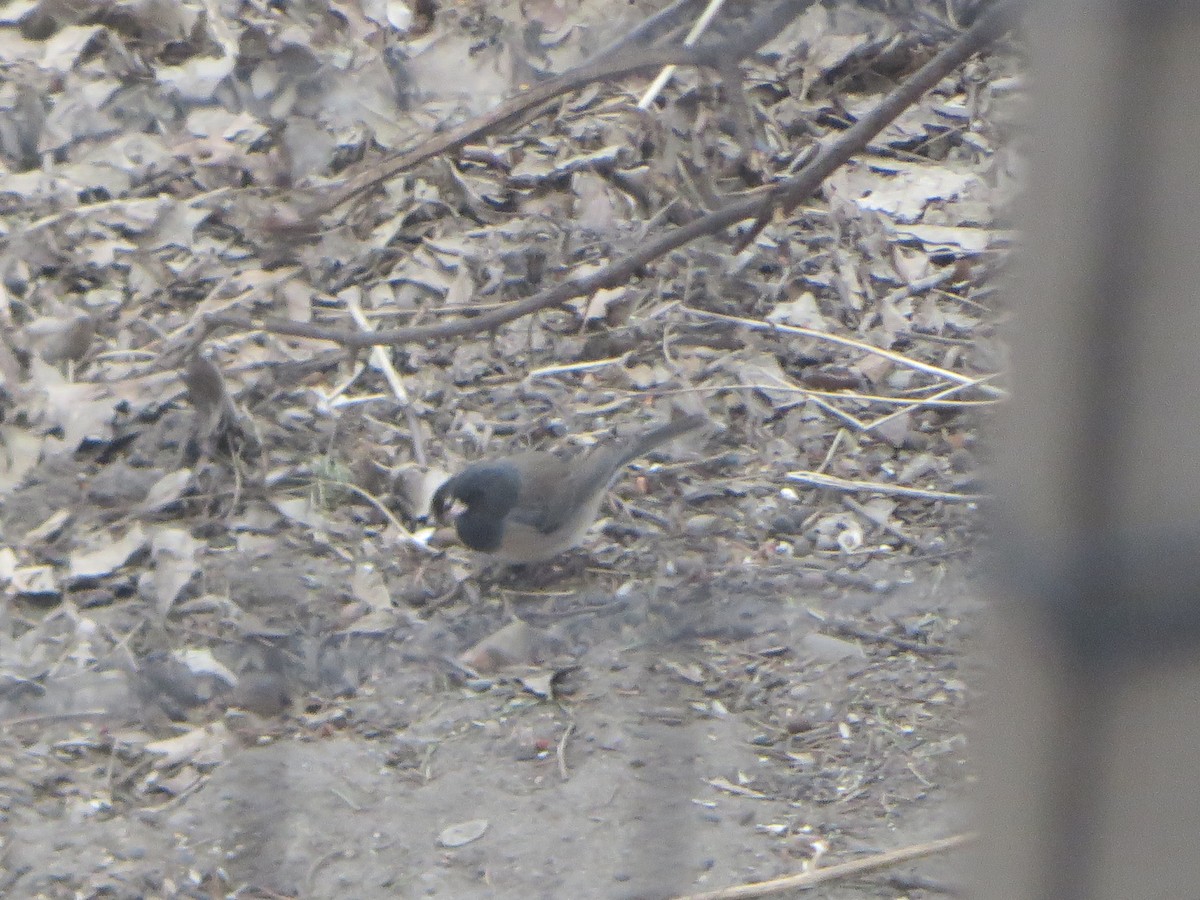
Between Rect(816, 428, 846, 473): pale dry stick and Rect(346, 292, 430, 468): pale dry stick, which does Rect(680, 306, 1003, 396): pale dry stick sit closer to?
Rect(816, 428, 846, 473): pale dry stick

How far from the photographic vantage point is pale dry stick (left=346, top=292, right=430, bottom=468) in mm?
3936

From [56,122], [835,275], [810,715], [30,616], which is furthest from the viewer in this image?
[56,122]

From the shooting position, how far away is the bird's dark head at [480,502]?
343 cm

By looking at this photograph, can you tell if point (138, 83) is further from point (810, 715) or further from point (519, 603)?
point (810, 715)

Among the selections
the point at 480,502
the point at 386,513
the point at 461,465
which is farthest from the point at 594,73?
the point at 461,465

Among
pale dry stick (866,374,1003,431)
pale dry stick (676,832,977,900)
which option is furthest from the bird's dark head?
pale dry stick (676,832,977,900)

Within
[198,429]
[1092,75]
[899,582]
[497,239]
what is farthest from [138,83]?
[1092,75]

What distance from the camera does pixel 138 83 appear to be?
555 centimetres

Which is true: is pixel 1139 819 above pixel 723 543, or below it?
above

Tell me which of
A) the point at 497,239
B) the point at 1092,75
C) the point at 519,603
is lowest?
the point at 519,603

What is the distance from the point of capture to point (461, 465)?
394cm

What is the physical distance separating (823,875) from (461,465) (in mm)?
1732

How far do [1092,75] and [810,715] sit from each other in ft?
8.07

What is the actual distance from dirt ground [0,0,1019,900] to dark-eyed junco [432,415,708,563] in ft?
0.37
